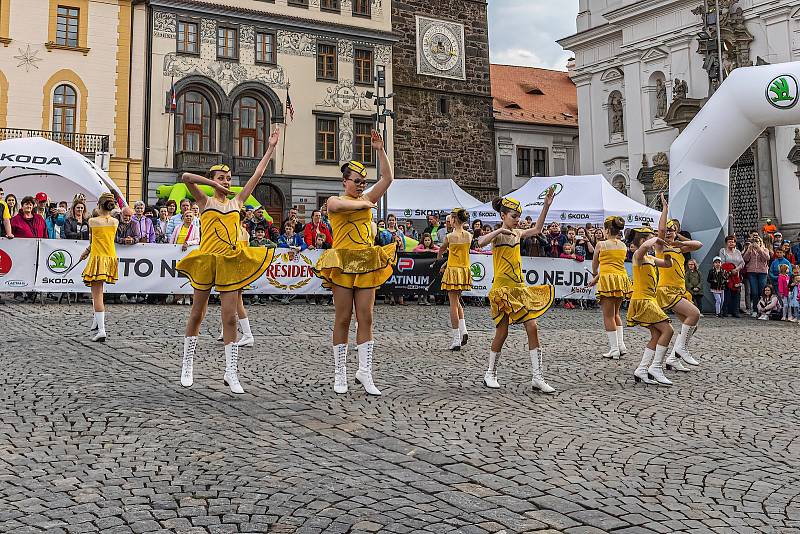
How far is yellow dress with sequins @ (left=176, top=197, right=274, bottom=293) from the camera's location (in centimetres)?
798

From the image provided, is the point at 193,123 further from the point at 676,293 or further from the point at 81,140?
the point at 676,293

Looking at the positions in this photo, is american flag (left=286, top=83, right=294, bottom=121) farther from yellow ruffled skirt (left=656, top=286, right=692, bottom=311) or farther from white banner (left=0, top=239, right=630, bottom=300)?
yellow ruffled skirt (left=656, top=286, right=692, bottom=311)

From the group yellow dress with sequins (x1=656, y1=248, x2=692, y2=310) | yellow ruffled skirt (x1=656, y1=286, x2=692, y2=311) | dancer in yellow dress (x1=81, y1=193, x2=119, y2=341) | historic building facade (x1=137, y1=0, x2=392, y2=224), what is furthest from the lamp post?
yellow ruffled skirt (x1=656, y1=286, x2=692, y2=311)

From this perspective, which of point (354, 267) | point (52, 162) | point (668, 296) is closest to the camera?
point (354, 267)

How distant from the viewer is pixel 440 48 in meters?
43.9

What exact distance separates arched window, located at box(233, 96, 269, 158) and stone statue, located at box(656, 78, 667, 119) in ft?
60.0

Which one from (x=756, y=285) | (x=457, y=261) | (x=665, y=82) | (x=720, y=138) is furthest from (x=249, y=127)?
(x=457, y=261)

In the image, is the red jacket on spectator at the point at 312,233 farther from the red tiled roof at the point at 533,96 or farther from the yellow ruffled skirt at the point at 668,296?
the red tiled roof at the point at 533,96

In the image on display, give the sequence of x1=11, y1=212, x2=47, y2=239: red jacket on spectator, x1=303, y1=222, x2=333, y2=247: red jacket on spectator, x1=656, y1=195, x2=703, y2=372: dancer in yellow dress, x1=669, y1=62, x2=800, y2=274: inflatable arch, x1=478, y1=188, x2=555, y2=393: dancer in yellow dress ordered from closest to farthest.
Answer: x1=478, y1=188, x2=555, y2=393: dancer in yellow dress < x1=656, y1=195, x2=703, y2=372: dancer in yellow dress < x1=11, y1=212, x2=47, y2=239: red jacket on spectator < x1=669, y1=62, x2=800, y2=274: inflatable arch < x1=303, y1=222, x2=333, y2=247: red jacket on spectator

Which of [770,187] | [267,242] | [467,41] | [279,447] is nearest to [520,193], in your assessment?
[267,242]

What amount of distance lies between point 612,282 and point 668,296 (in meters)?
1.06

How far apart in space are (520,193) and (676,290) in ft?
55.8

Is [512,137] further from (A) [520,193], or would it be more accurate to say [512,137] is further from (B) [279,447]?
(B) [279,447]

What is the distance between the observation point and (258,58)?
3747 cm
